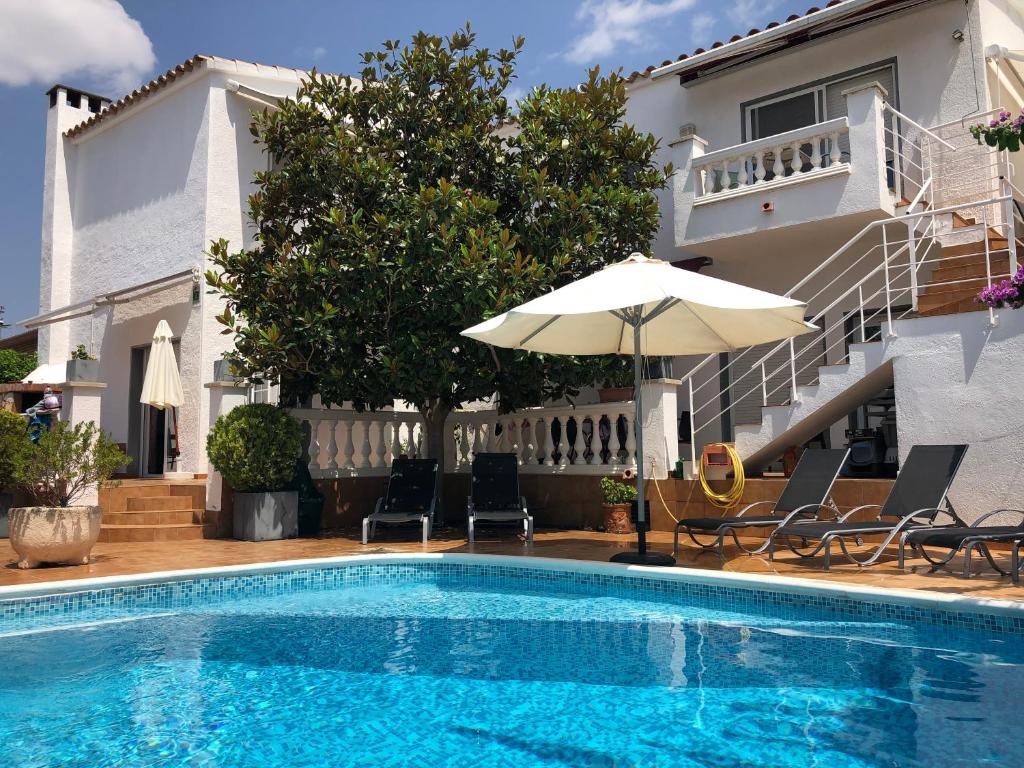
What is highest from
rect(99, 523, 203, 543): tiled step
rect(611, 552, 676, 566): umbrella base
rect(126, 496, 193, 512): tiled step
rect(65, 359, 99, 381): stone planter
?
rect(65, 359, 99, 381): stone planter

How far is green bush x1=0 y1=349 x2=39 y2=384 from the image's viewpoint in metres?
19.0

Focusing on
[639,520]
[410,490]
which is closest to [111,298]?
[410,490]

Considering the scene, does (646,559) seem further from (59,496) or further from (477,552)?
(59,496)

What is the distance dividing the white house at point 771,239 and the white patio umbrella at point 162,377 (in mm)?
752

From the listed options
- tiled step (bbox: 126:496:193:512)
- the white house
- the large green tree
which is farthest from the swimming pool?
tiled step (bbox: 126:496:193:512)

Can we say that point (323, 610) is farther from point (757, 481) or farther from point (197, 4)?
point (197, 4)

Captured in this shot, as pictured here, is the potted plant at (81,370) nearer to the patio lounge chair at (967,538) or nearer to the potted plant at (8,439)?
the potted plant at (8,439)

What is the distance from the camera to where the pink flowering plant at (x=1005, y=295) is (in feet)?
25.0

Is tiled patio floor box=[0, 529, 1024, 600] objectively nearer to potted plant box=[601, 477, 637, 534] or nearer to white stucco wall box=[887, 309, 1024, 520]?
potted plant box=[601, 477, 637, 534]

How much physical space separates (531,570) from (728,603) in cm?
218

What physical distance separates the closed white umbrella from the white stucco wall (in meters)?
11.6

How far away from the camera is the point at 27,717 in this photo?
15.2 ft

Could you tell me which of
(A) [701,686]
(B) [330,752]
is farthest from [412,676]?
(A) [701,686]

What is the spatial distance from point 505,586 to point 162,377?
8.64 metres
